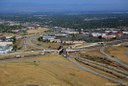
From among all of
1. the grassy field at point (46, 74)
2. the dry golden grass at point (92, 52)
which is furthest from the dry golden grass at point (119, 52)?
the grassy field at point (46, 74)

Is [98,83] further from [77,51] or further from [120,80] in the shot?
[77,51]

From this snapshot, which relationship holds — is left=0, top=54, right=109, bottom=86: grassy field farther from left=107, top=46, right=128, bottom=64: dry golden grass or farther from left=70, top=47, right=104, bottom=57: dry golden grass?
left=107, top=46, right=128, bottom=64: dry golden grass

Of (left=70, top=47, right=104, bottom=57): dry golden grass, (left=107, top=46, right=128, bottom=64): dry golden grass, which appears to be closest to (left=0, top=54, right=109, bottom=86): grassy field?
(left=70, top=47, right=104, bottom=57): dry golden grass

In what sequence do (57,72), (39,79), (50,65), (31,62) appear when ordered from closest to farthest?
(39,79), (57,72), (50,65), (31,62)

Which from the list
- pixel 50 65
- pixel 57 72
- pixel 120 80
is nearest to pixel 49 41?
pixel 50 65

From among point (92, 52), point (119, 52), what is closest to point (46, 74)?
point (92, 52)

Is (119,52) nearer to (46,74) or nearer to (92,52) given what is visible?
(92,52)

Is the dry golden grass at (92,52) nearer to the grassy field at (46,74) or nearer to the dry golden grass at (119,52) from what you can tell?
the dry golden grass at (119,52)
